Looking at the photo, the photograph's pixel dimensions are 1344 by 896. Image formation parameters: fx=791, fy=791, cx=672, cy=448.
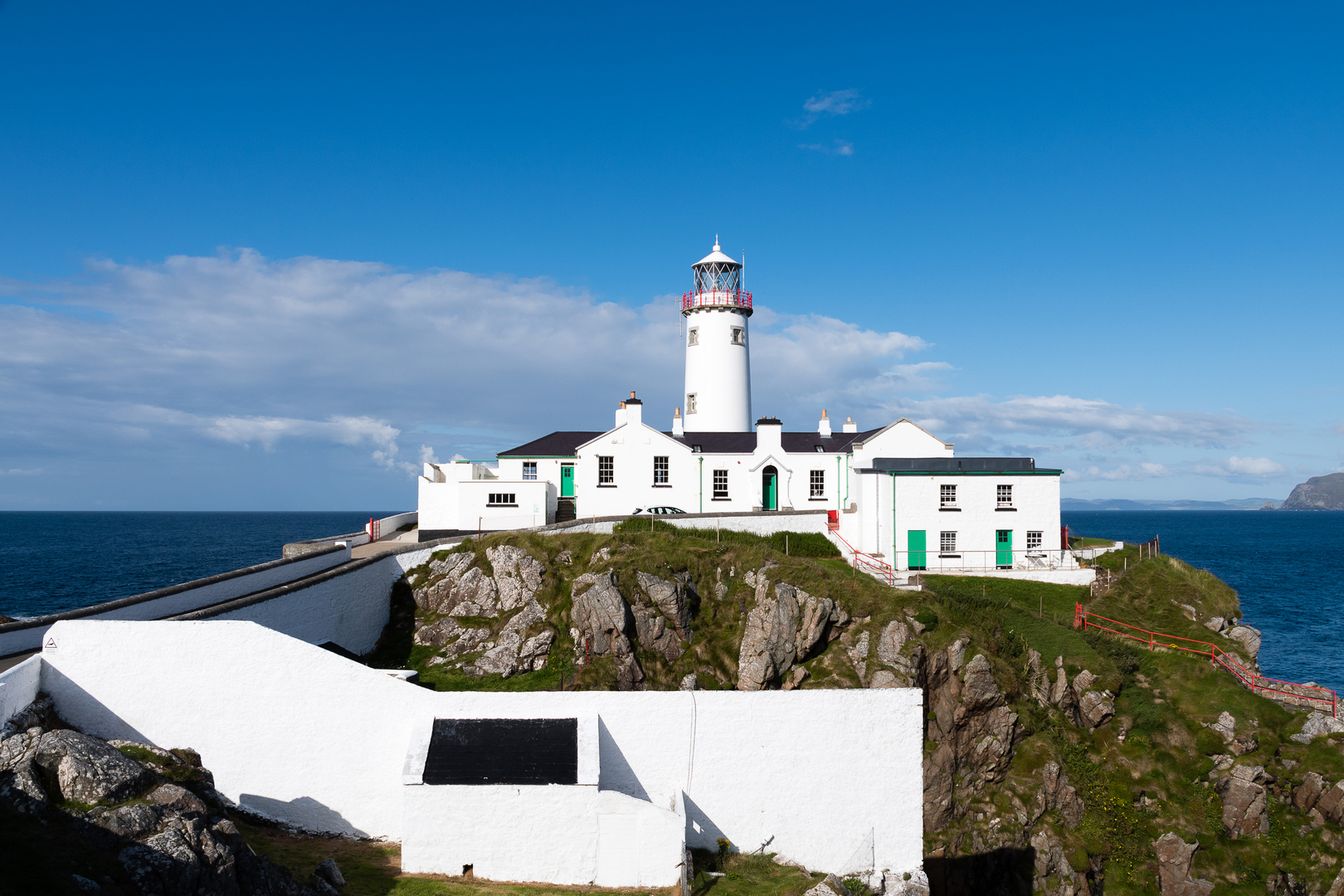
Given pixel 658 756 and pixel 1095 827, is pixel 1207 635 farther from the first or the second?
pixel 658 756

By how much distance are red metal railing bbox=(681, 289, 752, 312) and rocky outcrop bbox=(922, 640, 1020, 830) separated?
25.9 meters

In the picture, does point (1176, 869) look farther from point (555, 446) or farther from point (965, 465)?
point (555, 446)

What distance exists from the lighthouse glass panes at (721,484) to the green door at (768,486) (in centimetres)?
173

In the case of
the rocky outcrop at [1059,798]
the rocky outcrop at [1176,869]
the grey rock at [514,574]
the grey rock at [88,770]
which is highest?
the grey rock at [514,574]

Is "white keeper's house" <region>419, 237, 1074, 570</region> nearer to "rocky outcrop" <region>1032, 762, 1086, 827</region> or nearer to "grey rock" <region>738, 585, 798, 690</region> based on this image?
"grey rock" <region>738, 585, 798, 690</region>

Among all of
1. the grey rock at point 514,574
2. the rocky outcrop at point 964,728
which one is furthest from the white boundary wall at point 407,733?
the grey rock at point 514,574

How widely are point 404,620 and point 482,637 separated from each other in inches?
131

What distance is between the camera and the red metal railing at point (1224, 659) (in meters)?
25.1

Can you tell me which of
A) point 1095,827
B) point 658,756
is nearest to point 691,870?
point 658,756

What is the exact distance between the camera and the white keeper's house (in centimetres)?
3244

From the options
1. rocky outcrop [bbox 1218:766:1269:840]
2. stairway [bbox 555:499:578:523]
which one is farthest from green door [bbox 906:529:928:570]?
stairway [bbox 555:499:578:523]

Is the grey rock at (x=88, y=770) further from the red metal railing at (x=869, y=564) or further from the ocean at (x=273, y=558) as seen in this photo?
the ocean at (x=273, y=558)

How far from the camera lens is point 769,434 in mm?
38875

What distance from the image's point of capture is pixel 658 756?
16969mm
